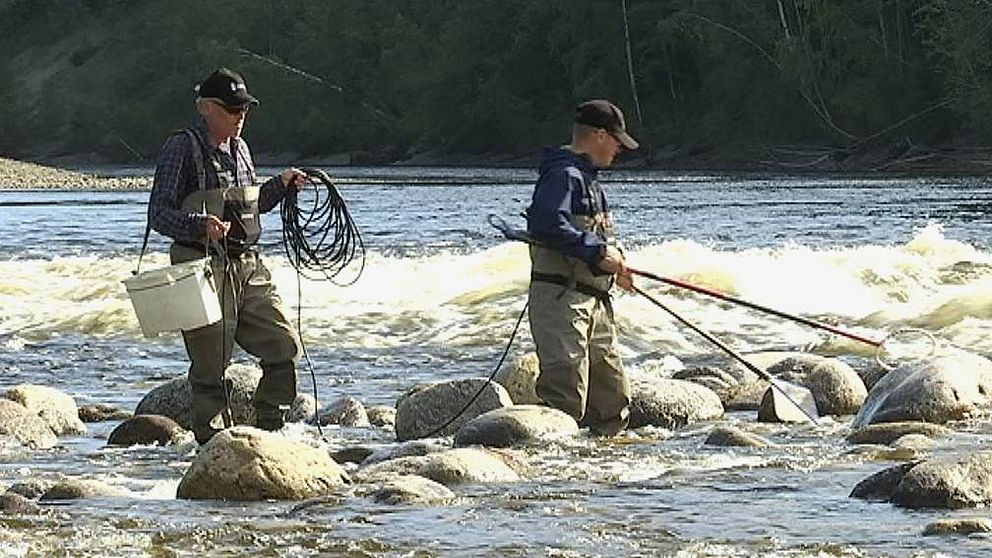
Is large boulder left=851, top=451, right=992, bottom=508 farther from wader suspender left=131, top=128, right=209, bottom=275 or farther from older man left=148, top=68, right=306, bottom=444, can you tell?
wader suspender left=131, top=128, right=209, bottom=275

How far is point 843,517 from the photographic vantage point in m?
7.30

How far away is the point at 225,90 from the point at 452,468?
1.87m

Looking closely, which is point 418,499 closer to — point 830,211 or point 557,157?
point 557,157

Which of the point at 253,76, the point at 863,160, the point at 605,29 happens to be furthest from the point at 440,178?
the point at 253,76

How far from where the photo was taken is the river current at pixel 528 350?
7.04 m

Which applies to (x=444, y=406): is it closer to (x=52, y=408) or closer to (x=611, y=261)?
(x=611, y=261)

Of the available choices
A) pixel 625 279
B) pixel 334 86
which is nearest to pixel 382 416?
pixel 625 279

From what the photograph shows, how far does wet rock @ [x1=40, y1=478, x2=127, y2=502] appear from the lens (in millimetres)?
7875

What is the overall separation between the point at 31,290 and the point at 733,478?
45.4 ft

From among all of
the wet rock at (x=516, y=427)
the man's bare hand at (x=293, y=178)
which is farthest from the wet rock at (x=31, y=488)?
the wet rock at (x=516, y=427)

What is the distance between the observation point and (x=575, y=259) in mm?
8867

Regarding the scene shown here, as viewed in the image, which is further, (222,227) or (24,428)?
(24,428)

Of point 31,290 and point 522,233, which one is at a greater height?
point 522,233

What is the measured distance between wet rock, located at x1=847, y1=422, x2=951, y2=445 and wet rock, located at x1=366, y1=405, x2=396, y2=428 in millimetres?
2492
